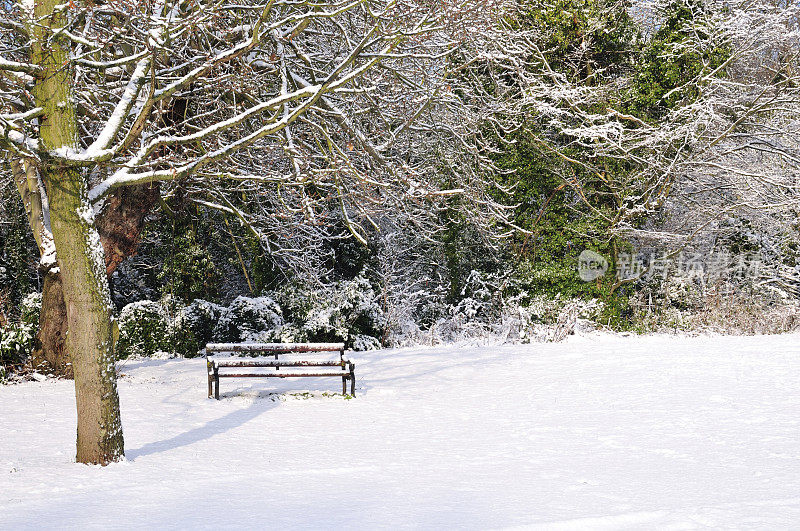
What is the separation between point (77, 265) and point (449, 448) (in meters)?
3.53

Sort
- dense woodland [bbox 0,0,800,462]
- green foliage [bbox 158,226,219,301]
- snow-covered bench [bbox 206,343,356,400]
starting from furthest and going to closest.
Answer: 1. green foliage [bbox 158,226,219,301]
2. dense woodland [bbox 0,0,800,462]
3. snow-covered bench [bbox 206,343,356,400]

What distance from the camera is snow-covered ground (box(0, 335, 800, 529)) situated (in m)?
4.16

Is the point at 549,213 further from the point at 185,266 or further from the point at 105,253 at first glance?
the point at 105,253

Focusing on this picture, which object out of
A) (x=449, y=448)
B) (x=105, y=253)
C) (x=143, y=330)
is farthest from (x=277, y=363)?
(x=143, y=330)

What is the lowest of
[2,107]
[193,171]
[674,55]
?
[193,171]

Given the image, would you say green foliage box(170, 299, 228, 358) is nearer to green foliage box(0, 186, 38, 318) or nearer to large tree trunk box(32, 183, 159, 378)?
large tree trunk box(32, 183, 159, 378)

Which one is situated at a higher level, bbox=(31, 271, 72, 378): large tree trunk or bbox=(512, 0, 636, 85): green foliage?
bbox=(512, 0, 636, 85): green foliage

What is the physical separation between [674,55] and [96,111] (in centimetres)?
1234

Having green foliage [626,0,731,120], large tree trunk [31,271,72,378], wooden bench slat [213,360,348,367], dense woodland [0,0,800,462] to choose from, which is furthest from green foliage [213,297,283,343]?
green foliage [626,0,731,120]

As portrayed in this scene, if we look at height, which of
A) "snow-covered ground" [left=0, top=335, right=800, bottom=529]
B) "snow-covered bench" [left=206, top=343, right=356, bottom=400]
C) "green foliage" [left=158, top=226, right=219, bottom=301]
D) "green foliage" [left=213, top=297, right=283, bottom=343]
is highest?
"green foliage" [left=158, top=226, right=219, bottom=301]

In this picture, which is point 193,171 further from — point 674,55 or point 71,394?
point 674,55

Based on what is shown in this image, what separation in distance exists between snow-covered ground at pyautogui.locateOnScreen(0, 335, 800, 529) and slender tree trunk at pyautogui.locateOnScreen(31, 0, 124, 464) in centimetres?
34

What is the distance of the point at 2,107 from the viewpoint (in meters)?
6.99

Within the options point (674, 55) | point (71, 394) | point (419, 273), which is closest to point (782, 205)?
point (674, 55)
